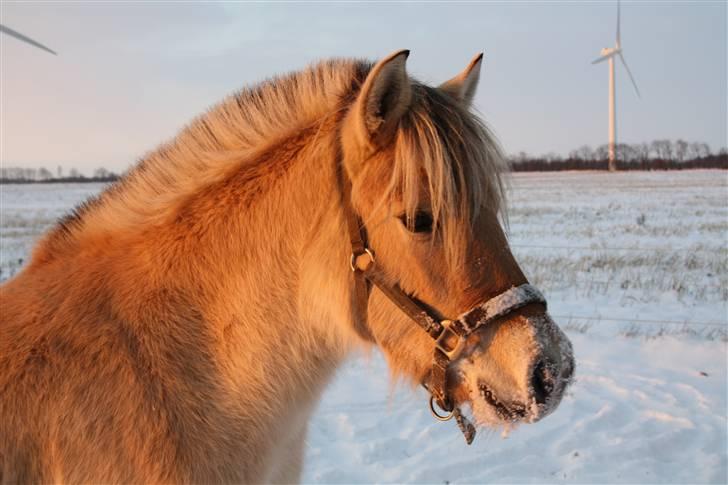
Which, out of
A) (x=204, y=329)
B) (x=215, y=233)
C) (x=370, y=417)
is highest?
(x=215, y=233)

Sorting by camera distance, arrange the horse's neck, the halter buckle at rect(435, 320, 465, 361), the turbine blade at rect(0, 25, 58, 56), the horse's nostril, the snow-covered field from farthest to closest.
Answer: the turbine blade at rect(0, 25, 58, 56) → the snow-covered field → the horse's neck → the halter buckle at rect(435, 320, 465, 361) → the horse's nostril

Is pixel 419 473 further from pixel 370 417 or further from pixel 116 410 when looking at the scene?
pixel 116 410

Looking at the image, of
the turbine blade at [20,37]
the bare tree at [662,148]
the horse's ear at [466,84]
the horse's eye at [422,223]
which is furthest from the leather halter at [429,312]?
the bare tree at [662,148]

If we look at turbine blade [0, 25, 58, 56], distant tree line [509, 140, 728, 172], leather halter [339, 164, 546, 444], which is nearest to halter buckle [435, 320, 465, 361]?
leather halter [339, 164, 546, 444]

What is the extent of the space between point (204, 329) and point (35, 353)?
621mm

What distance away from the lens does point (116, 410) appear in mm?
2088

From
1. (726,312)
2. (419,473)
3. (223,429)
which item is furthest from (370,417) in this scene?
(726,312)

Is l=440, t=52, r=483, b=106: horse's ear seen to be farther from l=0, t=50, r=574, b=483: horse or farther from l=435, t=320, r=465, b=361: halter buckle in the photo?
l=435, t=320, r=465, b=361: halter buckle

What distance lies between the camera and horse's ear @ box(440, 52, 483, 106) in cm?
253

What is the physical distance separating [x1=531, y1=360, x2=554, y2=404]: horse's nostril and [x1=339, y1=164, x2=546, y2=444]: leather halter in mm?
211

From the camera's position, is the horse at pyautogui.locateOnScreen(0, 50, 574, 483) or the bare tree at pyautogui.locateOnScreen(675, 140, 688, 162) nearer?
the horse at pyautogui.locateOnScreen(0, 50, 574, 483)

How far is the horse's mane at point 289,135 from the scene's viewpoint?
2078 millimetres

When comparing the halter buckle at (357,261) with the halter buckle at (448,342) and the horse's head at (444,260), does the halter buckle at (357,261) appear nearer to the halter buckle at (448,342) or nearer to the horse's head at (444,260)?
the horse's head at (444,260)

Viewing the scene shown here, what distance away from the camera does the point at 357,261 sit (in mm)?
2174
